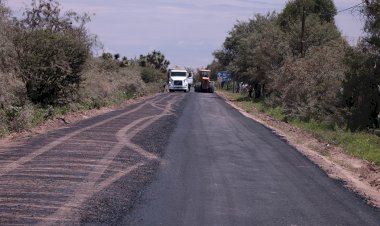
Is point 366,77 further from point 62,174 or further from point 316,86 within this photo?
point 62,174

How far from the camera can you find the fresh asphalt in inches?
365

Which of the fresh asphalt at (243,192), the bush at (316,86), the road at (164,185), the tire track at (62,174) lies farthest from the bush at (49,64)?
the bush at (316,86)

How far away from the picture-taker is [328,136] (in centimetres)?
2325

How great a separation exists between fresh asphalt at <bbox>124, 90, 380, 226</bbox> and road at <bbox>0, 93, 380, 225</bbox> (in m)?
0.02

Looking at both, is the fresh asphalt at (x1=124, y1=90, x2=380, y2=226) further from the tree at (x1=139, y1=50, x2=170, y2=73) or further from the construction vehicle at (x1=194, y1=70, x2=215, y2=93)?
the tree at (x1=139, y1=50, x2=170, y2=73)

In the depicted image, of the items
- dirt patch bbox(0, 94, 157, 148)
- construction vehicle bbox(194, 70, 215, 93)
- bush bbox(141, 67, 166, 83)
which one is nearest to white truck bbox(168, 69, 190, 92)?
construction vehicle bbox(194, 70, 215, 93)

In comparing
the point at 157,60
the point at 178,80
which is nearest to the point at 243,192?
the point at 178,80

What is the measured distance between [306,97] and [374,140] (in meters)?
12.6

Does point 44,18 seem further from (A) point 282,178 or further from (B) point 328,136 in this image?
(A) point 282,178

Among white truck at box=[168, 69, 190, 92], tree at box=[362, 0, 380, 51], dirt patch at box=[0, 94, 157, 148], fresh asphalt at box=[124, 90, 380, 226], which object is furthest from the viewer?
white truck at box=[168, 69, 190, 92]

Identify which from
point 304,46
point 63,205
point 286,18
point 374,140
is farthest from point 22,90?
point 286,18

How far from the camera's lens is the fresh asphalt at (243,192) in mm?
9266

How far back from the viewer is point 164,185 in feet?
38.6

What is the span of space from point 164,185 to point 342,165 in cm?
662
